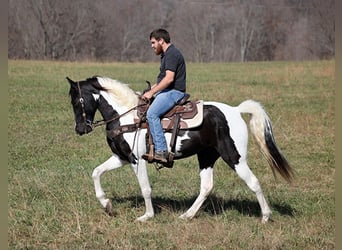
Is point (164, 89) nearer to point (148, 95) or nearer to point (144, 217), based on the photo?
point (148, 95)

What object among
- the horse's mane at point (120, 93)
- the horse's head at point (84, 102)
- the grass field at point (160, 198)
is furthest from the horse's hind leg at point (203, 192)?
the horse's head at point (84, 102)

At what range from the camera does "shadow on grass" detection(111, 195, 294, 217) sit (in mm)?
6875

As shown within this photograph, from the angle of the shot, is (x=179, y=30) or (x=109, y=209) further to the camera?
(x=179, y=30)

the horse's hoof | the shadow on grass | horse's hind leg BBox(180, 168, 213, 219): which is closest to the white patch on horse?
the horse's hoof

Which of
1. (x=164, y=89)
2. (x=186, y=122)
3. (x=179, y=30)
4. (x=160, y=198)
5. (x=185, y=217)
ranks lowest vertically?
(x=160, y=198)

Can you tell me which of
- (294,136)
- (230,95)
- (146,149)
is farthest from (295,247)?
(230,95)

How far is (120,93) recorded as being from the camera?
6.59m

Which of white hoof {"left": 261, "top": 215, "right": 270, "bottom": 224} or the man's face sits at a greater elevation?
the man's face

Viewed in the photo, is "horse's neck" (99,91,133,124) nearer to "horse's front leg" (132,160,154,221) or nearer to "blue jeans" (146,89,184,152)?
"blue jeans" (146,89,184,152)

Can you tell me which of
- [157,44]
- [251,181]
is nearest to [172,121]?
[157,44]

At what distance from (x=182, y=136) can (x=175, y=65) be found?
0.93 metres

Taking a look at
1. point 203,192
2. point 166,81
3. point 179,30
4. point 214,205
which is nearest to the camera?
point 166,81

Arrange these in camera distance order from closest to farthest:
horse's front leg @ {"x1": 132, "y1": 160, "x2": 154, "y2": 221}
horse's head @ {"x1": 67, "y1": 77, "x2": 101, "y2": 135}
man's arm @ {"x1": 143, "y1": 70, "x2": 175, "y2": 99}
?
1. man's arm @ {"x1": 143, "y1": 70, "x2": 175, "y2": 99}
2. horse's front leg @ {"x1": 132, "y1": 160, "x2": 154, "y2": 221}
3. horse's head @ {"x1": 67, "y1": 77, "x2": 101, "y2": 135}

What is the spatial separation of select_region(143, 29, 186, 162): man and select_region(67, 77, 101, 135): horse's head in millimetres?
Result: 761
